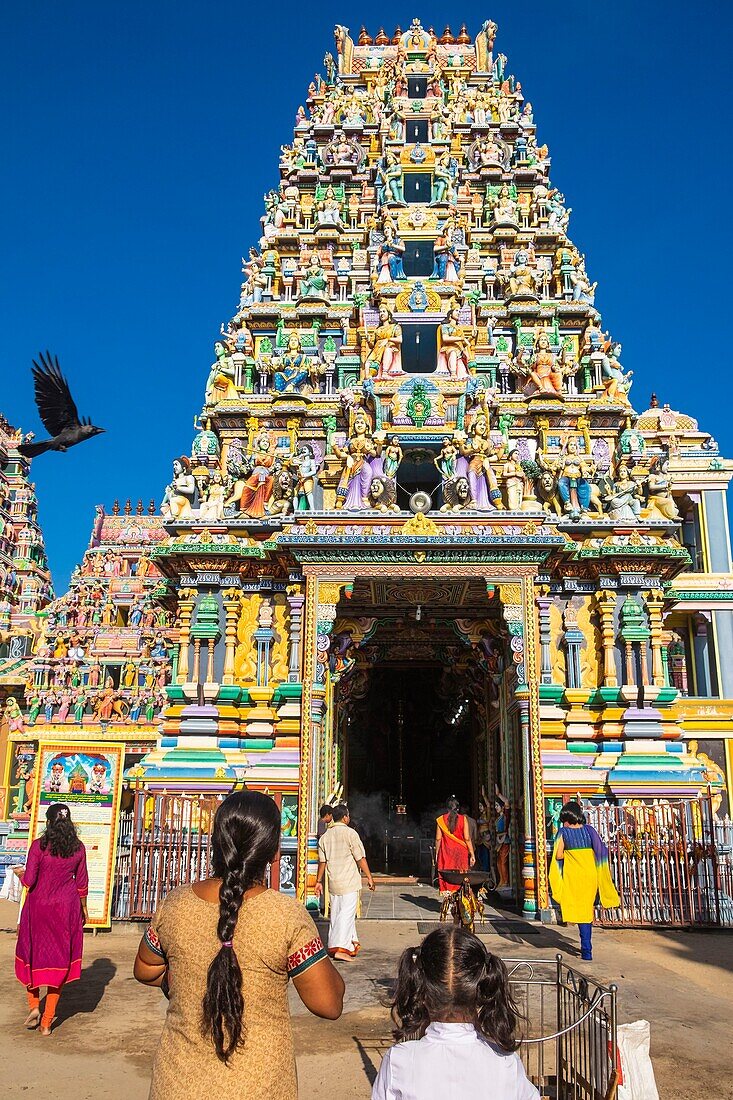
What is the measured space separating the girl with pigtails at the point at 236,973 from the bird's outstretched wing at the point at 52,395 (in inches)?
386

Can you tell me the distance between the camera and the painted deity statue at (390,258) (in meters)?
20.1

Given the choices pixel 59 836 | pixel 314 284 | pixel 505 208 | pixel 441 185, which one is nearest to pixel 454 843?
pixel 59 836

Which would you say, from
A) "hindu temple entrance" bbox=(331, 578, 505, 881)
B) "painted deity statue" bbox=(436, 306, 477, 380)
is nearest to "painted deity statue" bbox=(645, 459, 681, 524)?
"hindu temple entrance" bbox=(331, 578, 505, 881)

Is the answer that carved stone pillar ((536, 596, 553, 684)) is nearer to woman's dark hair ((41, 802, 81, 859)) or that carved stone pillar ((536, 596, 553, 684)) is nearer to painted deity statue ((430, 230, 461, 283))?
painted deity statue ((430, 230, 461, 283))

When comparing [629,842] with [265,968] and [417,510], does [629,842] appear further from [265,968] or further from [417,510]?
[265,968]

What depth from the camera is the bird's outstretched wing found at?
1176 centimetres

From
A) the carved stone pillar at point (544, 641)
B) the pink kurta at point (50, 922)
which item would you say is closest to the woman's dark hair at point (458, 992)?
the pink kurta at point (50, 922)

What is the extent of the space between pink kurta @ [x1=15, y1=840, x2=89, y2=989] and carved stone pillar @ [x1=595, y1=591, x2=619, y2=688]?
11112mm

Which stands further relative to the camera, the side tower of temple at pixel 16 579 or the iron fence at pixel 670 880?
the side tower of temple at pixel 16 579

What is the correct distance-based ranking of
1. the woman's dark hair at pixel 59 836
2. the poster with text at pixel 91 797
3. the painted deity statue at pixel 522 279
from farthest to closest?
the painted deity statue at pixel 522 279 → the poster with text at pixel 91 797 → the woman's dark hair at pixel 59 836

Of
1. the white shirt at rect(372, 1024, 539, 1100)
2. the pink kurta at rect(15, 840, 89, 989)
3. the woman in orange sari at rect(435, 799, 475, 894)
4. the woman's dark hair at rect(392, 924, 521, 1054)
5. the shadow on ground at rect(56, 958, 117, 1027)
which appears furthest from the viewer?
the woman in orange sari at rect(435, 799, 475, 894)

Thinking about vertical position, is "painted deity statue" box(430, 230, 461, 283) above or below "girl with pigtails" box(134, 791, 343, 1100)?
above

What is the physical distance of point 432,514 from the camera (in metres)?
15.3

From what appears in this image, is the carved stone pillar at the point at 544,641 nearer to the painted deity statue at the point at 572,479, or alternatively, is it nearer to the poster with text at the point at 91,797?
the painted deity statue at the point at 572,479
